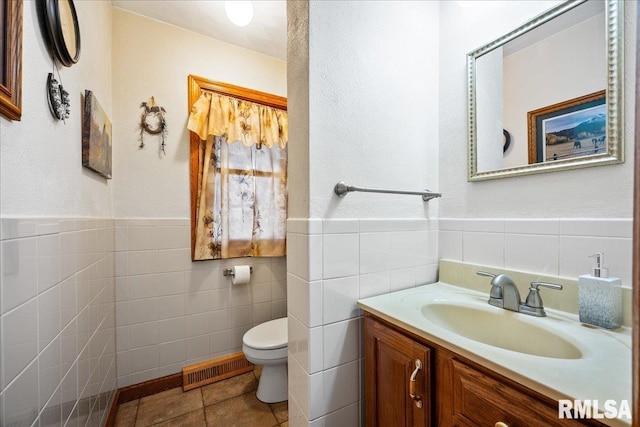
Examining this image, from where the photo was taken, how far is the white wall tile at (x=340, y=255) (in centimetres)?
94

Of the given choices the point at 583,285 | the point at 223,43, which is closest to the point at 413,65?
the point at 583,285

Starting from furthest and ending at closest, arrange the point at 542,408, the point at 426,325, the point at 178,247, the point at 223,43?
the point at 223,43
the point at 178,247
the point at 426,325
the point at 542,408

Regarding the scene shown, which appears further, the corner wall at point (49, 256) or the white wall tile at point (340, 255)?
the white wall tile at point (340, 255)

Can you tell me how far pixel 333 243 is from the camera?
95 cm

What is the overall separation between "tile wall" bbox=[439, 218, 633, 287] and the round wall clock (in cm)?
165

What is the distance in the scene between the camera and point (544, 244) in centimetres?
94

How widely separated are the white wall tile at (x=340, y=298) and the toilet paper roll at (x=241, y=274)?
1135 millimetres

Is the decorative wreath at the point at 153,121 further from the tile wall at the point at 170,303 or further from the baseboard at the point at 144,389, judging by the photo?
the baseboard at the point at 144,389

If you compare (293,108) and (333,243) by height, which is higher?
(293,108)

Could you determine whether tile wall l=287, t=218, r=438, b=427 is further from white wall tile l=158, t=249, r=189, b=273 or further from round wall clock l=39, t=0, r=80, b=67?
white wall tile l=158, t=249, r=189, b=273

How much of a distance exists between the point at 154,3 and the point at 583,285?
256cm

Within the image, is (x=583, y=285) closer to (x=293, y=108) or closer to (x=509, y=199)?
(x=509, y=199)

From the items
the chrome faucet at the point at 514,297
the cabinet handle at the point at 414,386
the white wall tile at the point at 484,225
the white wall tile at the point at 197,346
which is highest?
the white wall tile at the point at 484,225

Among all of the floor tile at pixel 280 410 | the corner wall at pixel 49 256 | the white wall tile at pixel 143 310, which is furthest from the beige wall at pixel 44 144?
the floor tile at pixel 280 410
